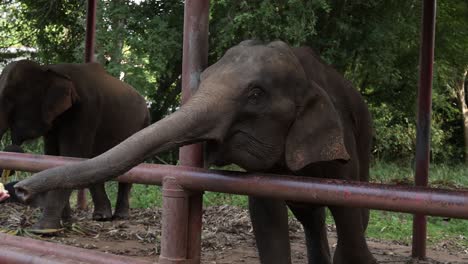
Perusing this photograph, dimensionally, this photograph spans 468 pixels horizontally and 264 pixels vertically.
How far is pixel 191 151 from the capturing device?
9.02 feet

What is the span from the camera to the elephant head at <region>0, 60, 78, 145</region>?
20.1 feet

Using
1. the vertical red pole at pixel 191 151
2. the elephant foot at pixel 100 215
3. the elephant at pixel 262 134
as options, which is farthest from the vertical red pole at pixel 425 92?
the elephant foot at pixel 100 215

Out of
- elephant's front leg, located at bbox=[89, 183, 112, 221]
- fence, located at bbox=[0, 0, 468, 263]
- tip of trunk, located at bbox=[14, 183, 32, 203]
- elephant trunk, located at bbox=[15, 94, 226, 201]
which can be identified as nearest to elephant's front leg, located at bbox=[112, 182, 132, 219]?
elephant's front leg, located at bbox=[89, 183, 112, 221]

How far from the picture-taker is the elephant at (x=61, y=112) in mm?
6121

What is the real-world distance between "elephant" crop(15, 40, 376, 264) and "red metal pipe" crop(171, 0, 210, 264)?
58 millimetres

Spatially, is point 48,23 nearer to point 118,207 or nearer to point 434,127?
point 118,207

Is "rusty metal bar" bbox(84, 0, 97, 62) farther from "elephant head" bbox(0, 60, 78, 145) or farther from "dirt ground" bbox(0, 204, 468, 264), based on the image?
"dirt ground" bbox(0, 204, 468, 264)

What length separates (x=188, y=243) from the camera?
274 cm

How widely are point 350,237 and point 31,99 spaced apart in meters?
3.57

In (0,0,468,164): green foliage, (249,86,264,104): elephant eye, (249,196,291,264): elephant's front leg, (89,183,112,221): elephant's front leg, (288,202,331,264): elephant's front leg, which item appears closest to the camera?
(249,86,264,104): elephant eye

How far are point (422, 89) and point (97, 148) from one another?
133 inches

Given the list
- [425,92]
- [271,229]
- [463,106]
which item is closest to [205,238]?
[425,92]

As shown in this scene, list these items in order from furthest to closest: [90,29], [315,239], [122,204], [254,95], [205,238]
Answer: [122,204], [90,29], [205,238], [315,239], [254,95]

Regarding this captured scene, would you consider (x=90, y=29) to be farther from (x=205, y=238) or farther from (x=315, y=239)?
(x=315, y=239)
